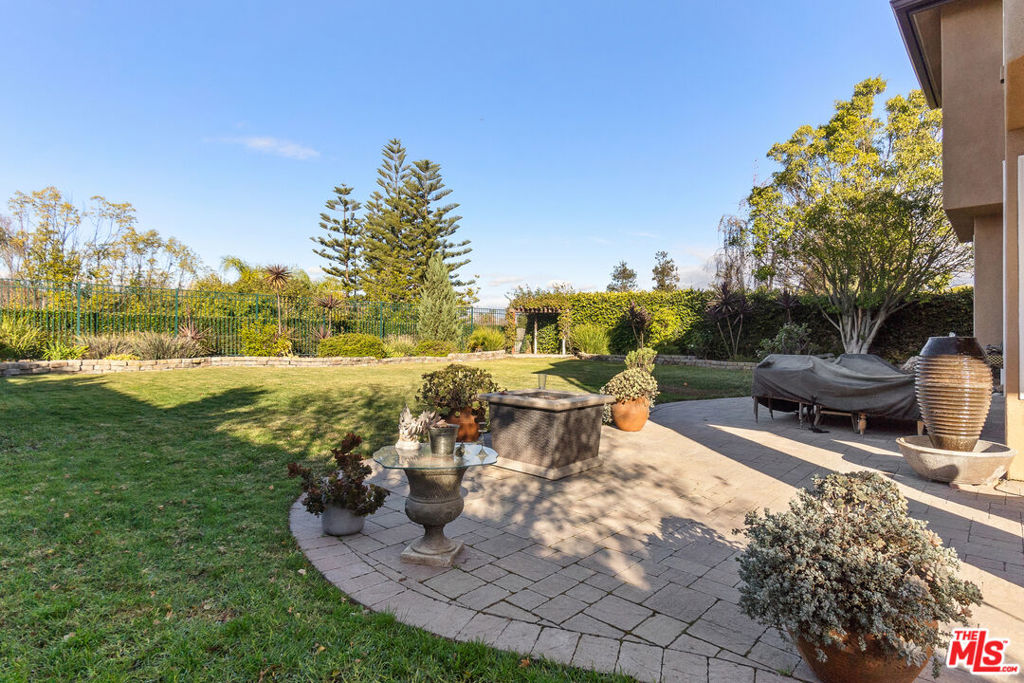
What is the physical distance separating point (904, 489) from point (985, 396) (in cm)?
99

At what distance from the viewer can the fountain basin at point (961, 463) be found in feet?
12.6

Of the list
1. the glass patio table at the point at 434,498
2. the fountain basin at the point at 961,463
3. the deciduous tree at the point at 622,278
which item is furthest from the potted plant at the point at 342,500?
the deciduous tree at the point at 622,278

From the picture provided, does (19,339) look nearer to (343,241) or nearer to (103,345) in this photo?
(103,345)

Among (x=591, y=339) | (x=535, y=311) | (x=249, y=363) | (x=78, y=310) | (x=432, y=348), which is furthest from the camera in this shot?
(x=535, y=311)

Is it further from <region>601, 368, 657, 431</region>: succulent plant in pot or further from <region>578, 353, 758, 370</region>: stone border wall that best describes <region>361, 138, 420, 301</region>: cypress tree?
<region>601, 368, 657, 431</region>: succulent plant in pot

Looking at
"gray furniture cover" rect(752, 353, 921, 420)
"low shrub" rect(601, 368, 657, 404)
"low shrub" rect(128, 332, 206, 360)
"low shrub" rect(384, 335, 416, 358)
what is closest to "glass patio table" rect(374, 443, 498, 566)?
"low shrub" rect(601, 368, 657, 404)

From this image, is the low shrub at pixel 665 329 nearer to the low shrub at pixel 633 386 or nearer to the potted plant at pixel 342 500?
the low shrub at pixel 633 386

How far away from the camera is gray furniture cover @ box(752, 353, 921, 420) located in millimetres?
5812

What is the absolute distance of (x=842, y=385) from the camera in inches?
244

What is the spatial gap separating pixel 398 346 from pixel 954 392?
14251 mm

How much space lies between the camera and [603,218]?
58.5 feet

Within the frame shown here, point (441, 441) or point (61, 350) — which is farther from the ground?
point (61, 350)

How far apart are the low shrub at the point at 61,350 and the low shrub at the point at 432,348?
8.57 m

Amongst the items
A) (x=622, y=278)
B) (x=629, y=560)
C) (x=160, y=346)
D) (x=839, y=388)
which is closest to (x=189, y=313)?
(x=160, y=346)
